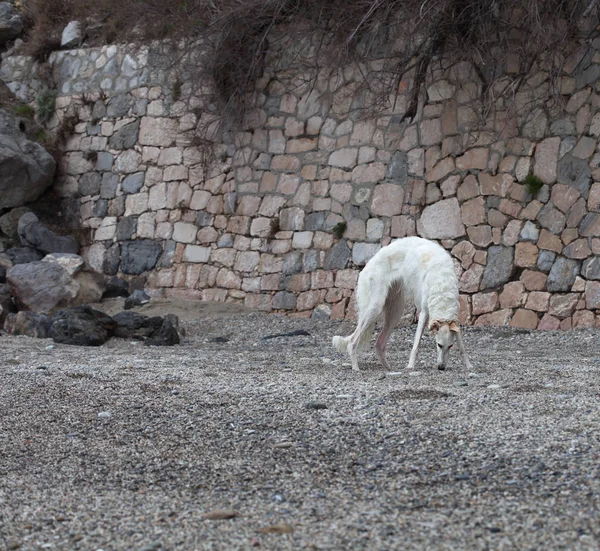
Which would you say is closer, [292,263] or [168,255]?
[292,263]

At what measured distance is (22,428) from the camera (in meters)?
5.59

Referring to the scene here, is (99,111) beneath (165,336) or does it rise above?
above

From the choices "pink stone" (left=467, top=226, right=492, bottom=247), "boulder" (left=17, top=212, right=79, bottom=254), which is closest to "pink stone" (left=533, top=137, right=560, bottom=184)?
"pink stone" (left=467, top=226, right=492, bottom=247)

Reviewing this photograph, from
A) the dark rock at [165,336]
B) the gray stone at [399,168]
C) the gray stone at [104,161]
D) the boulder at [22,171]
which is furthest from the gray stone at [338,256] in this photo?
the boulder at [22,171]

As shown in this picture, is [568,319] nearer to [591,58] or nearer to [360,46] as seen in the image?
[591,58]

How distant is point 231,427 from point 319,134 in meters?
8.56

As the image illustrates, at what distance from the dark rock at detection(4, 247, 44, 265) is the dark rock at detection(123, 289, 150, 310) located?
184 cm

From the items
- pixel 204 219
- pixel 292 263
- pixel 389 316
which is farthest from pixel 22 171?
pixel 389 316

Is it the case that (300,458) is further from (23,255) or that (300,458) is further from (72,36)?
(72,36)

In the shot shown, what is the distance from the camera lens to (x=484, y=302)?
11602 millimetres

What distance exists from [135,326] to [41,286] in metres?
3.06

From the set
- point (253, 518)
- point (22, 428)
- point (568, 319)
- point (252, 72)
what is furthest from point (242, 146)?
point (253, 518)

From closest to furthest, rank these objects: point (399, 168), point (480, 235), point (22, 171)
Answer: point (480, 235) < point (399, 168) < point (22, 171)

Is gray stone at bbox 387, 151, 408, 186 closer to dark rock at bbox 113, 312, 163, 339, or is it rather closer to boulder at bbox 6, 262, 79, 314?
dark rock at bbox 113, 312, 163, 339
